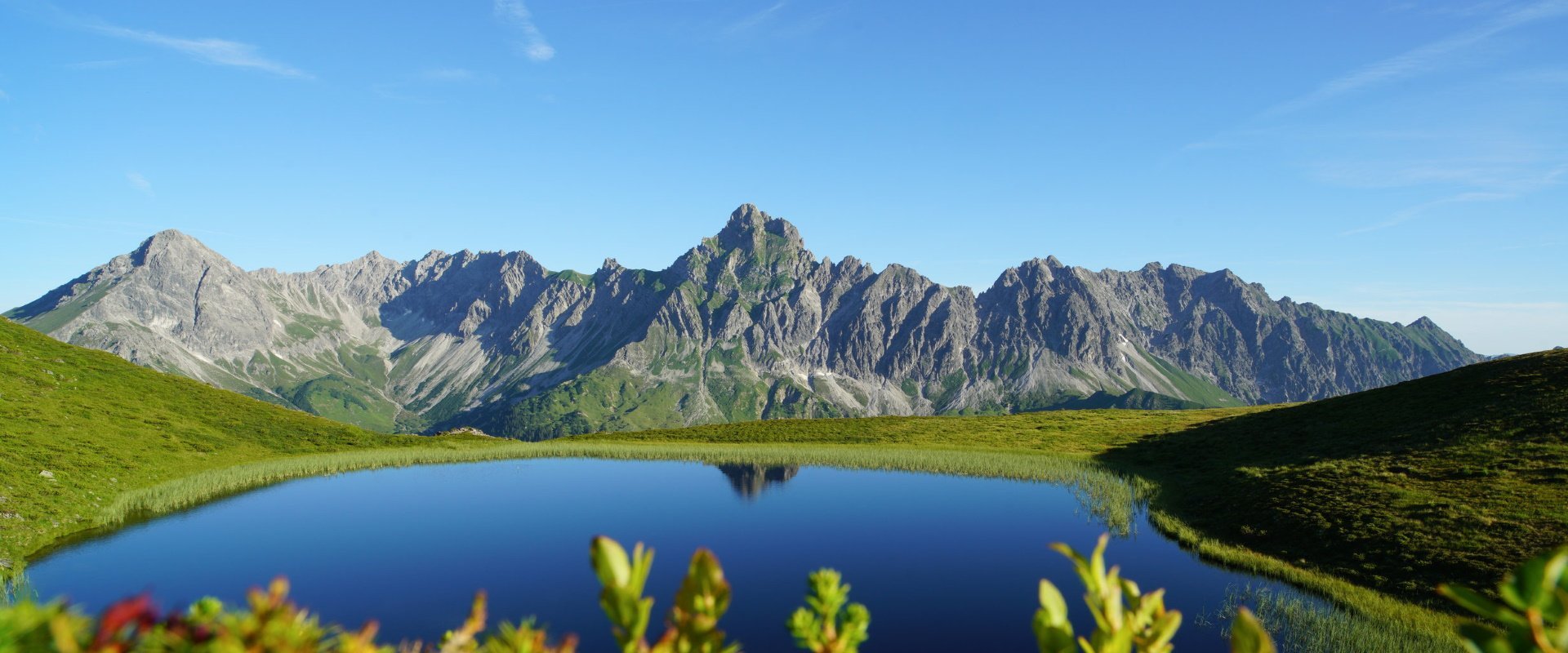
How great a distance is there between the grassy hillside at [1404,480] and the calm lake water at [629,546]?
532cm

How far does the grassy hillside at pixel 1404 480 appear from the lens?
28.5 m

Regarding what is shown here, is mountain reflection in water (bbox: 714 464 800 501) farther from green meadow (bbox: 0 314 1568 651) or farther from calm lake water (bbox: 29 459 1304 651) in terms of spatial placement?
green meadow (bbox: 0 314 1568 651)

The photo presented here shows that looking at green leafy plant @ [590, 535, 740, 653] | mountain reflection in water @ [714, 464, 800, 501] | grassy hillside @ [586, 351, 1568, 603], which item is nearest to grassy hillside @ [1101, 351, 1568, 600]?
grassy hillside @ [586, 351, 1568, 603]

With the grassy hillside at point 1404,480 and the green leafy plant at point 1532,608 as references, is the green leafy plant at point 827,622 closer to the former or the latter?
the green leafy plant at point 1532,608

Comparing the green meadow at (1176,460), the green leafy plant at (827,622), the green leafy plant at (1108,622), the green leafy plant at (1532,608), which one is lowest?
the green meadow at (1176,460)

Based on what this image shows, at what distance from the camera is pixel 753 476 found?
58.9 metres

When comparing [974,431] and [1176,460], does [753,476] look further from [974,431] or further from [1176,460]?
[974,431]

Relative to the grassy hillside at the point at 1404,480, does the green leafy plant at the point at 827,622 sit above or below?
above

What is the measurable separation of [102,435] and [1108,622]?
2949 inches

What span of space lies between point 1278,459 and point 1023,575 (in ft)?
97.7

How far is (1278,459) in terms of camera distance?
4872 centimetres

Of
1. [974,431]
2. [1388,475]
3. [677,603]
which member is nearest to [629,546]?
[677,603]

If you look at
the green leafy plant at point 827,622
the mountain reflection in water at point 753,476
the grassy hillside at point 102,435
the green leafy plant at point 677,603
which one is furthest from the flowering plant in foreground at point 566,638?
the mountain reflection in water at point 753,476

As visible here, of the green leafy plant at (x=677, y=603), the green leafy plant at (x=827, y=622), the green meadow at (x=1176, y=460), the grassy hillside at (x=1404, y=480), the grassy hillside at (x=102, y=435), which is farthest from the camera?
the grassy hillside at (x=102, y=435)
